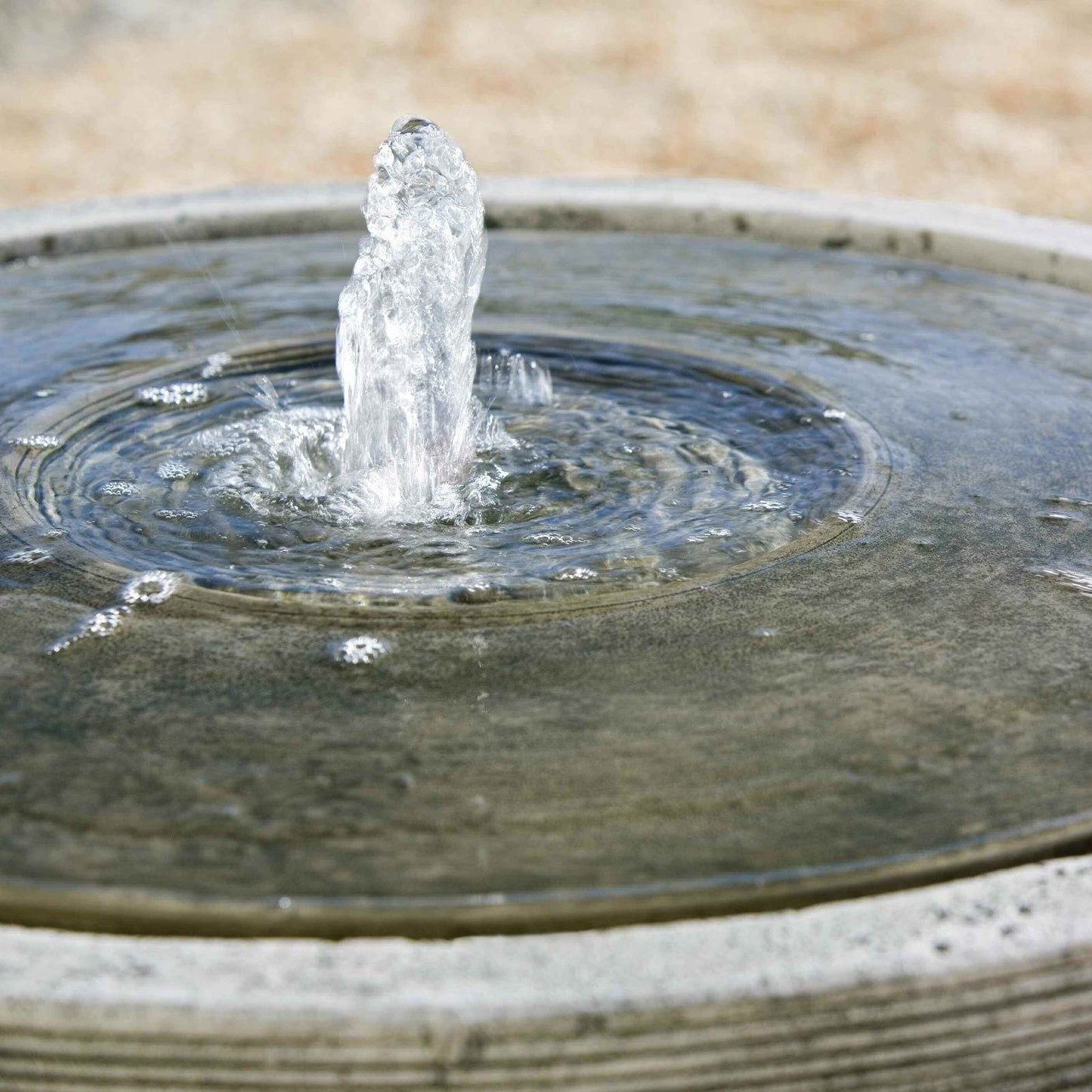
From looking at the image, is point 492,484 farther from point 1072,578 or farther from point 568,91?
point 568,91

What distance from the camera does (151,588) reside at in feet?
8.08

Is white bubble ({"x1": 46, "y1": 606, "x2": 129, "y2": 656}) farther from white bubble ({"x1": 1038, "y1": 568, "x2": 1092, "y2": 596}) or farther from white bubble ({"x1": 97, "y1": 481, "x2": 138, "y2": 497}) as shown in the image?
white bubble ({"x1": 1038, "y1": 568, "x2": 1092, "y2": 596})

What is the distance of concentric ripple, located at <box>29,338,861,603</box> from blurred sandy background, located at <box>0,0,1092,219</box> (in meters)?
5.13

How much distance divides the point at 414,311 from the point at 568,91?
7278 millimetres

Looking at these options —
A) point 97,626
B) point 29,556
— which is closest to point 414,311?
point 29,556

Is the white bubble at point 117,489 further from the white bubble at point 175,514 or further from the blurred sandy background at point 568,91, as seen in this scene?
the blurred sandy background at point 568,91

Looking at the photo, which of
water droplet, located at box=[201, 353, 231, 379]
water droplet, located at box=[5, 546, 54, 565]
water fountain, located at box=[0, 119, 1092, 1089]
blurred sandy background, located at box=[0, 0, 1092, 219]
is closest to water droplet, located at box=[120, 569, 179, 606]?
water fountain, located at box=[0, 119, 1092, 1089]

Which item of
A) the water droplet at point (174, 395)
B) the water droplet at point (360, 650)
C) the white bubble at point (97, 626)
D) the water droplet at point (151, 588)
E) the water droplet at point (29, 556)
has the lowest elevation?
the white bubble at point (97, 626)

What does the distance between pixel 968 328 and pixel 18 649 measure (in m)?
2.49

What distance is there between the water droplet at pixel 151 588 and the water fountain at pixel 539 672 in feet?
0.04

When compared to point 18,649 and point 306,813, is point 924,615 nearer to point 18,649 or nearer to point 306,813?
point 306,813

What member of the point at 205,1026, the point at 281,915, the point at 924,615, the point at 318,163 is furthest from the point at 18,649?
the point at 318,163

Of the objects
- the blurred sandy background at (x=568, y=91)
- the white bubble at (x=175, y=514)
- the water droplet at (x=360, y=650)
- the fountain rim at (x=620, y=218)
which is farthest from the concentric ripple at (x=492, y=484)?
the blurred sandy background at (x=568, y=91)

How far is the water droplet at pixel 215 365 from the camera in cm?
355
